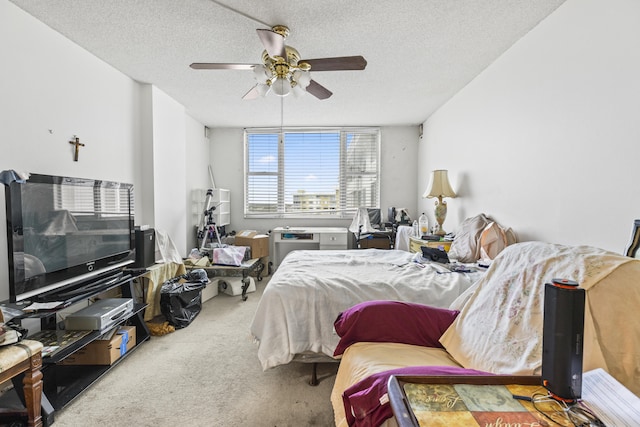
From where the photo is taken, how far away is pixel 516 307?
110 centimetres

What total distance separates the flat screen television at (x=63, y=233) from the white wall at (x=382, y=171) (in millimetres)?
2478

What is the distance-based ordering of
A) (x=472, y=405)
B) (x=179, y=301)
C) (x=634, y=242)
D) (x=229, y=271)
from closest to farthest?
(x=472, y=405)
(x=634, y=242)
(x=179, y=301)
(x=229, y=271)

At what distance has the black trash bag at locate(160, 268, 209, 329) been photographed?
2.58 meters

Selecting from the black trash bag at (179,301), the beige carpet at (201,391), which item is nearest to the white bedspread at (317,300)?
the beige carpet at (201,391)

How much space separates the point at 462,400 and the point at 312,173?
438 centimetres

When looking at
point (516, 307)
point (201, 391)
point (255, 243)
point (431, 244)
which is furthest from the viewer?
point (255, 243)

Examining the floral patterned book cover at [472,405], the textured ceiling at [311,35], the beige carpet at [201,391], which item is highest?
the textured ceiling at [311,35]

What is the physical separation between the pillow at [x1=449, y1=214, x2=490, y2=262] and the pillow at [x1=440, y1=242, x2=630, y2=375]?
3.90ft

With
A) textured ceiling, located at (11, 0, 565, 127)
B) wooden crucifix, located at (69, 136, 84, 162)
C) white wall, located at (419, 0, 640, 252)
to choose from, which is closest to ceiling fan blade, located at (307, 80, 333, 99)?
textured ceiling, located at (11, 0, 565, 127)

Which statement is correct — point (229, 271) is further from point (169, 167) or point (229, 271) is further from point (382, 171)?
point (382, 171)

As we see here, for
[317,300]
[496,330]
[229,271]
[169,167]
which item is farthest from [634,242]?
[169,167]

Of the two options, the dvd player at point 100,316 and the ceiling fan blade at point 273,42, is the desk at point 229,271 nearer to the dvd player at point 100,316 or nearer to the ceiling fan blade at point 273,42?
the dvd player at point 100,316

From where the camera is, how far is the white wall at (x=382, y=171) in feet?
15.6

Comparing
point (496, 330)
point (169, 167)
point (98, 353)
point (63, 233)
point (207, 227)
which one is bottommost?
point (98, 353)
